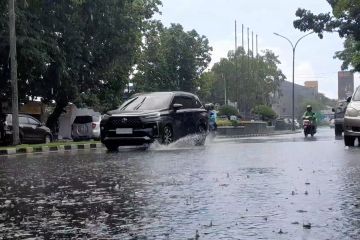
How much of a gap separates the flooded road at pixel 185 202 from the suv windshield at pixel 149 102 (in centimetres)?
615

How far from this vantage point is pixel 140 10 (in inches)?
1447

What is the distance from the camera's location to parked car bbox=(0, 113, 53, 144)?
23453 mm

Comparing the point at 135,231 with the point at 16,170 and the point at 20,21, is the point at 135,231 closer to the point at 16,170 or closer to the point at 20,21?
the point at 16,170

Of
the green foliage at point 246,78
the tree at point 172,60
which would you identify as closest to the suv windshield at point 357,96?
the tree at point 172,60

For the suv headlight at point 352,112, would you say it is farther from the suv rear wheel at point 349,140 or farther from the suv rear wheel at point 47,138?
the suv rear wheel at point 47,138

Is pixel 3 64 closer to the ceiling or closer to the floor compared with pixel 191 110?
closer to the ceiling

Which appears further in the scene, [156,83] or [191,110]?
[156,83]

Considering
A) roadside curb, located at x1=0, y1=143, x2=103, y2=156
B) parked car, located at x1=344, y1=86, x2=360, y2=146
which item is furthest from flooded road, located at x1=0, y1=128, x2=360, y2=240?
roadside curb, located at x1=0, y1=143, x2=103, y2=156

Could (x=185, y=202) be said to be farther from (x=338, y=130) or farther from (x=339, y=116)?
(x=338, y=130)

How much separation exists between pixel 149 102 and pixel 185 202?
414 inches

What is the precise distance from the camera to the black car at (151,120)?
49.5 ft

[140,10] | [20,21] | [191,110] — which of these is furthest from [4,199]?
[140,10]

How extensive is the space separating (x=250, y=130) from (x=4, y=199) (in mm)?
37099

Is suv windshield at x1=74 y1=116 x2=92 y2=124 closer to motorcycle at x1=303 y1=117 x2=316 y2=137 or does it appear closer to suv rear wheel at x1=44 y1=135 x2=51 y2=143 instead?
suv rear wheel at x1=44 y1=135 x2=51 y2=143
